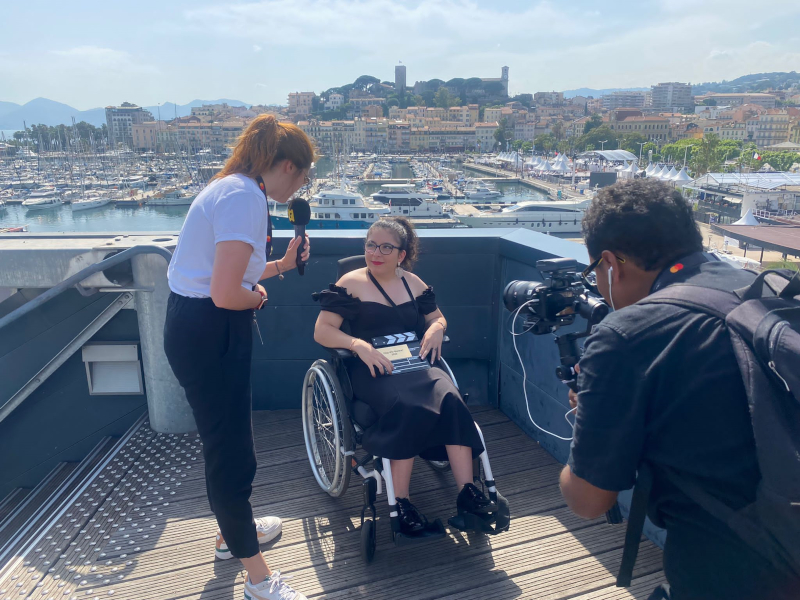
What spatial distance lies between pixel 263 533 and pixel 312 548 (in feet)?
0.65

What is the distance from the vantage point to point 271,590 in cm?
183

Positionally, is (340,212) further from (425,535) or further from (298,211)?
(425,535)

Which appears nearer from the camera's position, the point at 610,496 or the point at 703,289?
the point at 703,289

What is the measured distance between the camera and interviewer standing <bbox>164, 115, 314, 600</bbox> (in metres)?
1.54

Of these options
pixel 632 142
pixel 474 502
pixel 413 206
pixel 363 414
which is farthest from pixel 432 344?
pixel 632 142

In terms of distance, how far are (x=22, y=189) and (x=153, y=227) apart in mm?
26311

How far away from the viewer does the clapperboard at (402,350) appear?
7.38ft

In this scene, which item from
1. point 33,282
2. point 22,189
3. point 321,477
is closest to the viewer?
point 321,477

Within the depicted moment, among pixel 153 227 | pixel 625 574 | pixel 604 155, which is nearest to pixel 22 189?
pixel 153 227

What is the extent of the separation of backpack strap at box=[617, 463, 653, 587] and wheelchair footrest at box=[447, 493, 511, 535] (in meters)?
0.88

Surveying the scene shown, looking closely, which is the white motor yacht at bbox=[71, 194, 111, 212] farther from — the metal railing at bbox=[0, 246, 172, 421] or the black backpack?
the black backpack

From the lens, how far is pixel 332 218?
3303cm

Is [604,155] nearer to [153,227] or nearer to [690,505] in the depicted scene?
[153,227]

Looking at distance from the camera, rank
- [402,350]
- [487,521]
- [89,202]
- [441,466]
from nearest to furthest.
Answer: [487,521]
[402,350]
[441,466]
[89,202]
